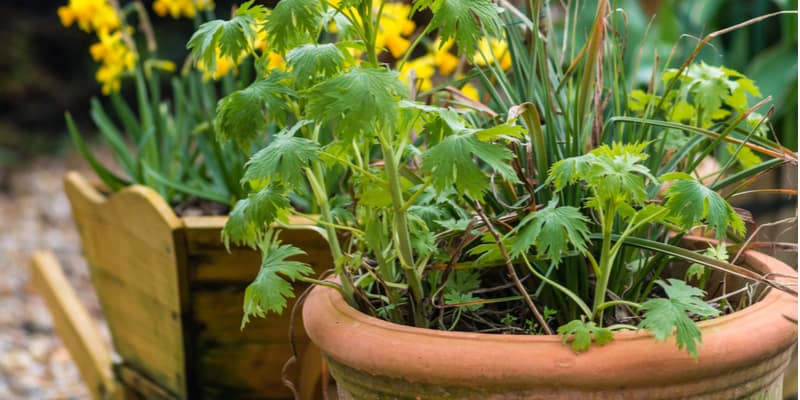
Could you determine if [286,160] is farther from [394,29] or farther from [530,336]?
[394,29]

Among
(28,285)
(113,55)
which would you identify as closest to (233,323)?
(113,55)

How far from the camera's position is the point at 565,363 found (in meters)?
0.64

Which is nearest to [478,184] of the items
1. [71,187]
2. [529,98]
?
[529,98]

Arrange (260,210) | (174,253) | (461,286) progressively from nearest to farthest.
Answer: (260,210) → (461,286) → (174,253)

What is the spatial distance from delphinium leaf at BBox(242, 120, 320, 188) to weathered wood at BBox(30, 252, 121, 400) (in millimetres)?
1021

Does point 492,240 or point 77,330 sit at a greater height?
point 492,240

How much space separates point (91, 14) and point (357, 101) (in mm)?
1103

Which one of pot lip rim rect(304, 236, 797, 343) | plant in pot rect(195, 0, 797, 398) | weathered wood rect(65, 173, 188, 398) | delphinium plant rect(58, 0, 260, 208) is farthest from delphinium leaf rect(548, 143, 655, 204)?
delphinium plant rect(58, 0, 260, 208)

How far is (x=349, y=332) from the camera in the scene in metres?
0.71

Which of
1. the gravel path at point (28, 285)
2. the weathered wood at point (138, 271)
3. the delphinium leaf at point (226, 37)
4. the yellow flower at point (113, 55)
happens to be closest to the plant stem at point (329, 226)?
the delphinium leaf at point (226, 37)

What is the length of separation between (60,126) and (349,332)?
14.1 ft

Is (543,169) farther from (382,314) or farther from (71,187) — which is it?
(71,187)

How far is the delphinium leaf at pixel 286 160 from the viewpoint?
63cm

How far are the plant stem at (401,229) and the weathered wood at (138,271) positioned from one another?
51cm
